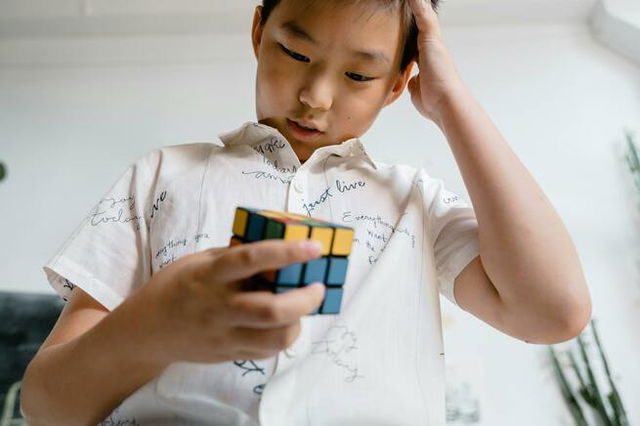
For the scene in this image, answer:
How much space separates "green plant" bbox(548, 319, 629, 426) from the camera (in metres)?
1.24

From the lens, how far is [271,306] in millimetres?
313

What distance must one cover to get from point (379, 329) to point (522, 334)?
0.15 metres

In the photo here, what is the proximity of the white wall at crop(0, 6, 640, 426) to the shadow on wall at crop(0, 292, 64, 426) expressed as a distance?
0.04 meters

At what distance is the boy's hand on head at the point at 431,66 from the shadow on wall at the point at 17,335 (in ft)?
3.94

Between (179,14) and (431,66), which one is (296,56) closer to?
(431,66)

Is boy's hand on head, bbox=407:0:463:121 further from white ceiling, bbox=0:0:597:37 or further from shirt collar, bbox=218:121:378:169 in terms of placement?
white ceiling, bbox=0:0:597:37

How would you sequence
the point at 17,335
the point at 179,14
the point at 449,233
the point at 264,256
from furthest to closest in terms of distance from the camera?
1. the point at 179,14
2. the point at 17,335
3. the point at 449,233
4. the point at 264,256

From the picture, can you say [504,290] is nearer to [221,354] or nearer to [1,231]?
[221,354]

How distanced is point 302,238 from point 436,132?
1.34 meters

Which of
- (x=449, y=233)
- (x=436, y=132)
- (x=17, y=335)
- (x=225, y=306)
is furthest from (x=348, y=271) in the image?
(x=17, y=335)

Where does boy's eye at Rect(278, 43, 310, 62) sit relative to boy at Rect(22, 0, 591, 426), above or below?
above

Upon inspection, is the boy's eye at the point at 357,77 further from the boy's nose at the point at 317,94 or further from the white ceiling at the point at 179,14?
the white ceiling at the point at 179,14

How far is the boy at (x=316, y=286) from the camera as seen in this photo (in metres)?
0.43

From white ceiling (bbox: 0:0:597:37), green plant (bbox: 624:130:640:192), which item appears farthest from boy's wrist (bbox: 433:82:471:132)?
white ceiling (bbox: 0:0:597:37)
